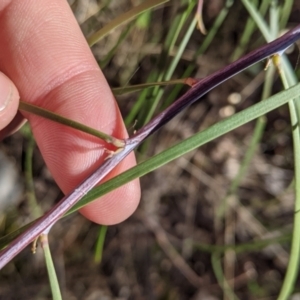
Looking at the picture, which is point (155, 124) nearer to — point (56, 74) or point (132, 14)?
point (132, 14)

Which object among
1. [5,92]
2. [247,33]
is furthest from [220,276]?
[5,92]

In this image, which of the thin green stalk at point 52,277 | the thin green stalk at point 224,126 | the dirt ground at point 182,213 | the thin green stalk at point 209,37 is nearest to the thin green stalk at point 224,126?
the thin green stalk at point 224,126

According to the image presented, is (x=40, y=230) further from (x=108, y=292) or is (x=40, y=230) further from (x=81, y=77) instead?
(x=108, y=292)

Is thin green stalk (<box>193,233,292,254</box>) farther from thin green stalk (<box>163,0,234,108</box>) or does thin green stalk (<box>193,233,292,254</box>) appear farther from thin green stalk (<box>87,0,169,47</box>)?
thin green stalk (<box>87,0,169,47</box>)

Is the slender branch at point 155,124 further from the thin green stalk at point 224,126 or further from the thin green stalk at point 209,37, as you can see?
the thin green stalk at point 209,37

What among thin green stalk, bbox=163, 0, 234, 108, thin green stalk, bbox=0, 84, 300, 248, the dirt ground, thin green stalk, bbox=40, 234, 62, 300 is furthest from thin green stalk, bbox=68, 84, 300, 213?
the dirt ground

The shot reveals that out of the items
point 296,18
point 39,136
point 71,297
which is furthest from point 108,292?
point 296,18
